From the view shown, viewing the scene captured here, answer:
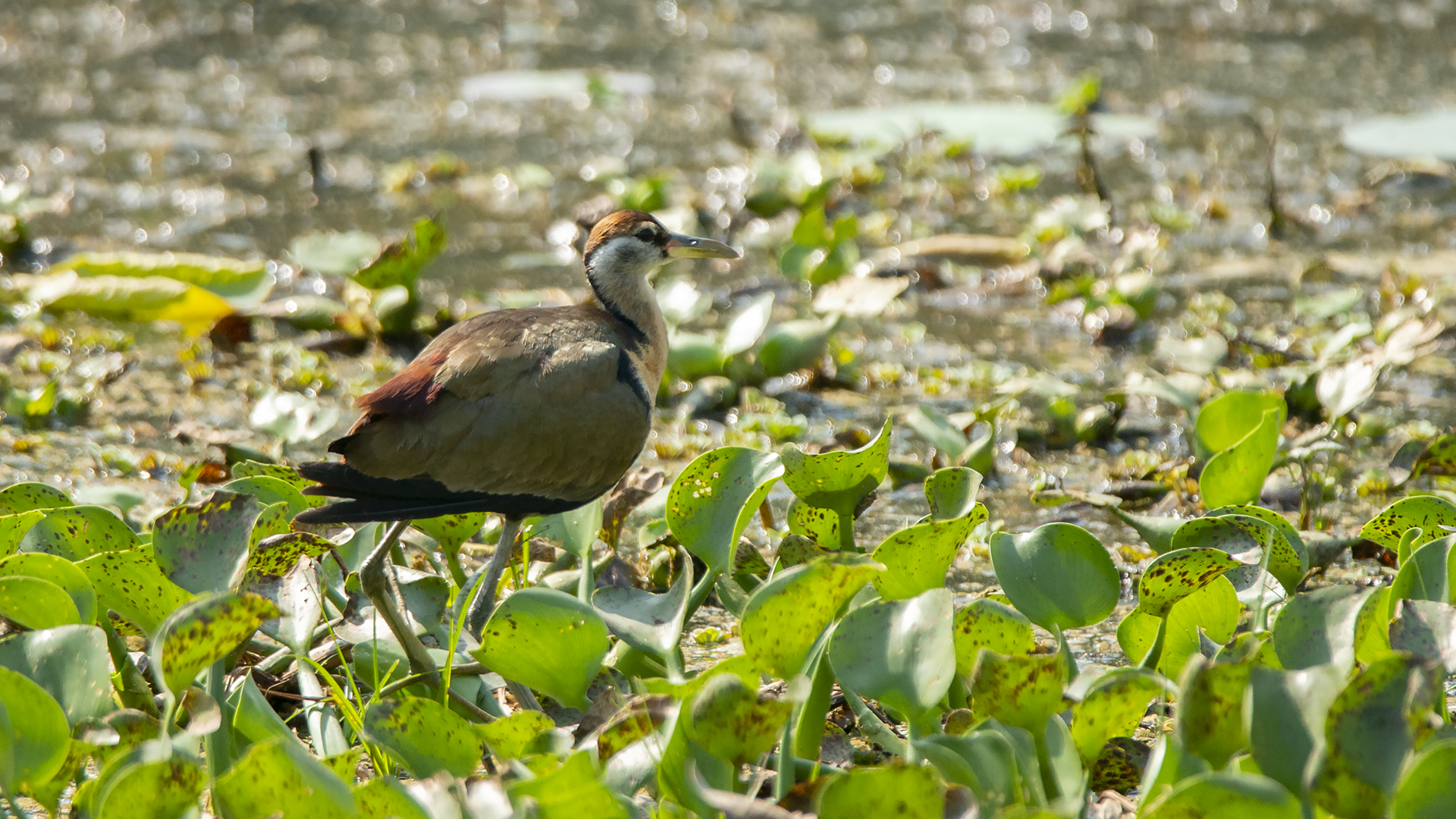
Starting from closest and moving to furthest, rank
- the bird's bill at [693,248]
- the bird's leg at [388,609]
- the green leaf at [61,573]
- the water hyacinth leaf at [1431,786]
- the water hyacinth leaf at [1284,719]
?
1. the water hyacinth leaf at [1431,786]
2. the water hyacinth leaf at [1284,719]
3. the green leaf at [61,573]
4. the bird's leg at [388,609]
5. the bird's bill at [693,248]

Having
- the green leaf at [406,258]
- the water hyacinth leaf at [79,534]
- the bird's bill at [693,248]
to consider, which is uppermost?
the bird's bill at [693,248]

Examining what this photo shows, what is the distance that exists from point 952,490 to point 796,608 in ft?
1.96

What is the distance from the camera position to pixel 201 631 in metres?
1.91

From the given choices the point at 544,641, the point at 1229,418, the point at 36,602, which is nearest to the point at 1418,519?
the point at 1229,418

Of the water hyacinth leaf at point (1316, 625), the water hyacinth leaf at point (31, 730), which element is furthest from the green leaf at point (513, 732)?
the water hyacinth leaf at point (1316, 625)

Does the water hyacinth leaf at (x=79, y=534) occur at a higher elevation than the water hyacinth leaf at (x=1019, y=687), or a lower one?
lower

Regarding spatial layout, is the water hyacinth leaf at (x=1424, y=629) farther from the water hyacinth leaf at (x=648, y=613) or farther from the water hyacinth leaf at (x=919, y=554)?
the water hyacinth leaf at (x=648, y=613)

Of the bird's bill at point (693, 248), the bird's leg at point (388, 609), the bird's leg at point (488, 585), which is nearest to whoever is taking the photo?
the bird's leg at point (388, 609)

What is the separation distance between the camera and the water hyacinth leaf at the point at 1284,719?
5.76 ft

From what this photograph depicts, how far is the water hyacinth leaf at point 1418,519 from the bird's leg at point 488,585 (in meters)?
1.52

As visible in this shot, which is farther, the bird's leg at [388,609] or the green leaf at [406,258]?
the green leaf at [406,258]

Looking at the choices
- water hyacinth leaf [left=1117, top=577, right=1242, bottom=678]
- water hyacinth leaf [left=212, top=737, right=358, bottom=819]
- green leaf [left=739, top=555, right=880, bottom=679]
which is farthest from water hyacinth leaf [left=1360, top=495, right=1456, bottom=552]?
water hyacinth leaf [left=212, top=737, right=358, bottom=819]

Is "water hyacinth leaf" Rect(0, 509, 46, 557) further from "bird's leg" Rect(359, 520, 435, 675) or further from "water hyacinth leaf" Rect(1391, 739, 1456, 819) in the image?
"water hyacinth leaf" Rect(1391, 739, 1456, 819)

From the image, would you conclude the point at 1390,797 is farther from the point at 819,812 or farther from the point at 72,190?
the point at 72,190
